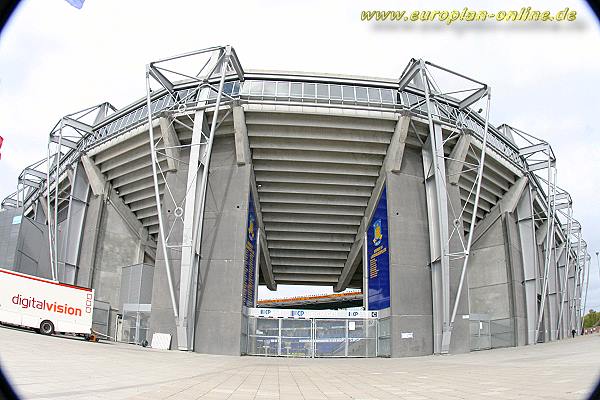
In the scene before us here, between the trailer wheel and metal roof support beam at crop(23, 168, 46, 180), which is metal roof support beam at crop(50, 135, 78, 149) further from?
the trailer wheel

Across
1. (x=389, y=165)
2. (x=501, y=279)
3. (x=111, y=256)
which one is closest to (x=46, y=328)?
(x=111, y=256)

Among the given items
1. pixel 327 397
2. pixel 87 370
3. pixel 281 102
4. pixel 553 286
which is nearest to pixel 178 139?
pixel 281 102

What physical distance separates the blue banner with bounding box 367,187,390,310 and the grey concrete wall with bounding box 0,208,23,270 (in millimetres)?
29104

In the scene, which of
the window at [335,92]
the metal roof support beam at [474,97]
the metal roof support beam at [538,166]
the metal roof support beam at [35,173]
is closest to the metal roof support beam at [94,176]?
the metal roof support beam at [35,173]

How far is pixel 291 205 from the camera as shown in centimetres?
3956

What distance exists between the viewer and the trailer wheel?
2561cm

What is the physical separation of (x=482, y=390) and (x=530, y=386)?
137 cm

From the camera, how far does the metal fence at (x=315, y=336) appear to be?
107ft

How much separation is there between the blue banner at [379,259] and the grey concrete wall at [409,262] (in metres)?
1.04

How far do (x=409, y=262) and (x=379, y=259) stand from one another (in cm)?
327

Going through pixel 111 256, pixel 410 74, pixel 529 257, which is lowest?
pixel 111 256

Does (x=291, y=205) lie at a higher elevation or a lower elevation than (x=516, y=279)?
higher

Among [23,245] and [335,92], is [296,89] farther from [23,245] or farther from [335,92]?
[23,245]

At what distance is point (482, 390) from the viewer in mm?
11125
